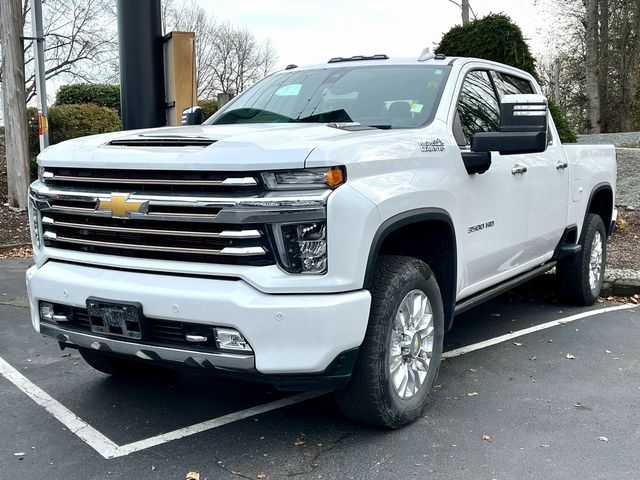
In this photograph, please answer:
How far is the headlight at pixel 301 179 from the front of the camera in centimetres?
313

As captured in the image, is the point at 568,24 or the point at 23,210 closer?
the point at 23,210

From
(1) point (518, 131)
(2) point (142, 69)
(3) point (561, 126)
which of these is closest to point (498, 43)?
(3) point (561, 126)

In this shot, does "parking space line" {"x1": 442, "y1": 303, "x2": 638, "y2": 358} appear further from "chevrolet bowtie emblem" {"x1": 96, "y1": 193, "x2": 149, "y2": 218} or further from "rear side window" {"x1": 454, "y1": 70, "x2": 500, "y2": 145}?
"chevrolet bowtie emblem" {"x1": 96, "y1": 193, "x2": 149, "y2": 218}

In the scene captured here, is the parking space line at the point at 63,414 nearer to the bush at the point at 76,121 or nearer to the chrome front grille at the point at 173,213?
the chrome front grille at the point at 173,213

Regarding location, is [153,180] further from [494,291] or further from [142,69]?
[142,69]

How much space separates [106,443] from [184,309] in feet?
3.35

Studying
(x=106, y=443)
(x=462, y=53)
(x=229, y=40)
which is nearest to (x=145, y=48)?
(x=106, y=443)

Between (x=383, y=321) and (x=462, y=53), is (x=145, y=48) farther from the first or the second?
(x=462, y=53)

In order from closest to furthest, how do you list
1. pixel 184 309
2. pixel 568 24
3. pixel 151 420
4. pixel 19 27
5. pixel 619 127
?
1. pixel 184 309
2. pixel 151 420
3. pixel 19 27
4. pixel 619 127
5. pixel 568 24

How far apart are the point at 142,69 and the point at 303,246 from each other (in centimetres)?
494

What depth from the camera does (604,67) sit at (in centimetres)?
2883

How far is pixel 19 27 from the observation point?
1279 cm

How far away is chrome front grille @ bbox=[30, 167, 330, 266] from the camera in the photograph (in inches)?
122

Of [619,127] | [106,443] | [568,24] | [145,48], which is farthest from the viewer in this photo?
[568,24]
